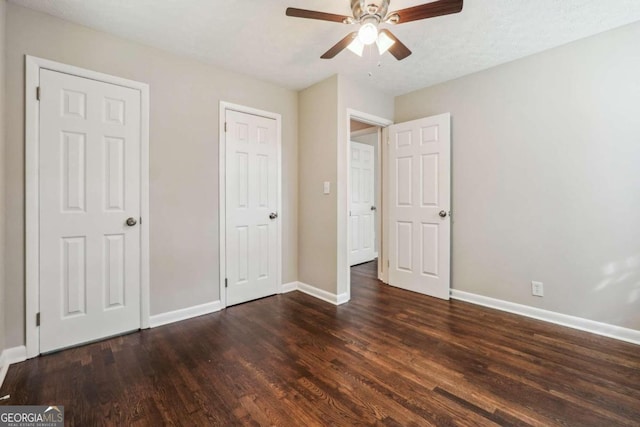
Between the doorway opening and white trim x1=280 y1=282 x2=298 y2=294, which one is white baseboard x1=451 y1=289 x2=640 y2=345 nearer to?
white trim x1=280 y1=282 x2=298 y2=294

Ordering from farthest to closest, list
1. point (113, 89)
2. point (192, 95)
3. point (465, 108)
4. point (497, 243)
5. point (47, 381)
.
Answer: point (465, 108) → point (497, 243) → point (192, 95) → point (113, 89) → point (47, 381)

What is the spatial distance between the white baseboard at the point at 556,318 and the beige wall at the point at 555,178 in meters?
0.05

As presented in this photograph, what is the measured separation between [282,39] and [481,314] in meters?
3.11

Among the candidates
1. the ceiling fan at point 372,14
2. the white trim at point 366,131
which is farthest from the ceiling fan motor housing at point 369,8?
the white trim at point 366,131

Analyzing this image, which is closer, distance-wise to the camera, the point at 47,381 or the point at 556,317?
the point at 47,381

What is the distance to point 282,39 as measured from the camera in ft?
7.95

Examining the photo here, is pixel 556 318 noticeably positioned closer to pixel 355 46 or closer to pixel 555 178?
pixel 555 178

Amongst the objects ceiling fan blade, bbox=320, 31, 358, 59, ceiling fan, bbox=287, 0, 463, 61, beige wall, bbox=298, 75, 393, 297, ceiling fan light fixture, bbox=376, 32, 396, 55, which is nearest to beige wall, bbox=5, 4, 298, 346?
beige wall, bbox=298, 75, 393, 297

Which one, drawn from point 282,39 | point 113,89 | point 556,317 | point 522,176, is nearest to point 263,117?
point 282,39

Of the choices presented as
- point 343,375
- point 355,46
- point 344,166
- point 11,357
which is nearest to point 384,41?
point 355,46

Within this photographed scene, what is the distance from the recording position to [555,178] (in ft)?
8.61

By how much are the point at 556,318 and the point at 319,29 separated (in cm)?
322

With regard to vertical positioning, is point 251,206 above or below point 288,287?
above

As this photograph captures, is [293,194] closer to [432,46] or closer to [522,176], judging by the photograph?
[432,46]
